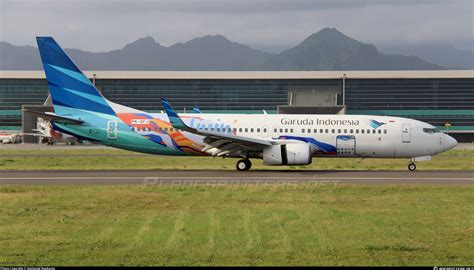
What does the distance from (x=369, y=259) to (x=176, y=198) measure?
10.3 m

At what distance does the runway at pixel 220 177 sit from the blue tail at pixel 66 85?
202 inches

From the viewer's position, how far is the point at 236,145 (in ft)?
114

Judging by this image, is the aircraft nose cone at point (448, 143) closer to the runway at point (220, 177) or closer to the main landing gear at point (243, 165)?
the runway at point (220, 177)

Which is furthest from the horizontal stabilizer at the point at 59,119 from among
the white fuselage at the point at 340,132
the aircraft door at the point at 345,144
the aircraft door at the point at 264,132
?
the aircraft door at the point at 345,144

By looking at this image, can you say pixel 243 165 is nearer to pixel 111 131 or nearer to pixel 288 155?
pixel 288 155

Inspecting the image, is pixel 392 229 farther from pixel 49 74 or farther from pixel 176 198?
pixel 49 74

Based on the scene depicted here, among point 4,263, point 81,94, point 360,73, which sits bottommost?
point 4,263

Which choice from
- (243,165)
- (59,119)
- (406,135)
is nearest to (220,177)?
(243,165)

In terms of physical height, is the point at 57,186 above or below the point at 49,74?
below

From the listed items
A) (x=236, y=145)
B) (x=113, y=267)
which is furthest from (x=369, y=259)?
(x=236, y=145)

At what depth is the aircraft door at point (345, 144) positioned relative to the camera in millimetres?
36094

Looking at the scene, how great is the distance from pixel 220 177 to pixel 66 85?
487 inches
